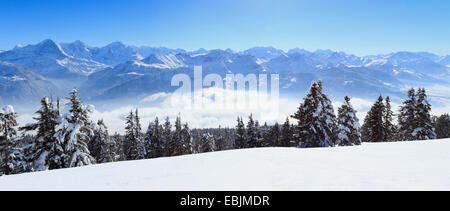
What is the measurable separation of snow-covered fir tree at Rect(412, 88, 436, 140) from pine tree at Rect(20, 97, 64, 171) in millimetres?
44041

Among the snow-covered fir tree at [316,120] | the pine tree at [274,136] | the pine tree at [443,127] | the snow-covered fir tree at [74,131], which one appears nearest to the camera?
the snow-covered fir tree at [74,131]

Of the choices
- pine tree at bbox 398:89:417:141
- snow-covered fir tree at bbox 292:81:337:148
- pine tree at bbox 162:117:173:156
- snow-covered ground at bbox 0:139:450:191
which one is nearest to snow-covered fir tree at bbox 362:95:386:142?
pine tree at bbox 398:89:417:141

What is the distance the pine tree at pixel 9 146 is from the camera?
23219 millimetres

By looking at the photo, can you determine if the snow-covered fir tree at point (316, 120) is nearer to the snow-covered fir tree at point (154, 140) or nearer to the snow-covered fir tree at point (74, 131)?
the snow-covered fir tree at point (74, 131)

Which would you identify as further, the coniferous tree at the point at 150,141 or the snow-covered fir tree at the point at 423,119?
the coniferous tree at the point at 150,141

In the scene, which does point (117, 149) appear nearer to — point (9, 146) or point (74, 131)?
point (9, 146)

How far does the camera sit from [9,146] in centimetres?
2361

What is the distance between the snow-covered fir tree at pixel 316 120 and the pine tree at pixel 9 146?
29578 millimetres

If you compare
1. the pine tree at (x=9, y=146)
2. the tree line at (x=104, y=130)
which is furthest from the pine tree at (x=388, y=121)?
the pine tree at (x=9, y=146)

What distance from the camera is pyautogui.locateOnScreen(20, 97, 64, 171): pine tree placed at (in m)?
21.6

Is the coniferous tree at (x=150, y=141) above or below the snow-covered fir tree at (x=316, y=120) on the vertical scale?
below

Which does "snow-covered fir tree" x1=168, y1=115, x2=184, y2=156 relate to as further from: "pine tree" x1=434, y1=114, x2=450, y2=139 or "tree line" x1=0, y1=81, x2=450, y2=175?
"pine tree" x1=434, y1=114, x2=450, y2=139

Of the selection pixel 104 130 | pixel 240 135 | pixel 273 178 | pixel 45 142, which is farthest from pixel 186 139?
pixel 273 178

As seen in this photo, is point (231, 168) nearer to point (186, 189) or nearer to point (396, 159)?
point (186, 189)
